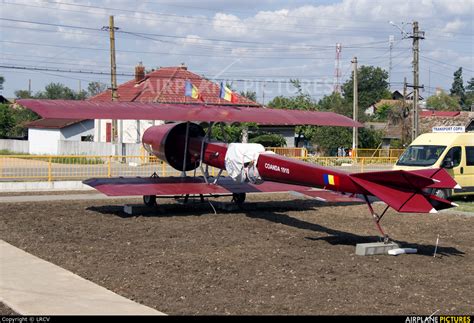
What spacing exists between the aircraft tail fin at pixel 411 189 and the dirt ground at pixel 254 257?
3.45 ft

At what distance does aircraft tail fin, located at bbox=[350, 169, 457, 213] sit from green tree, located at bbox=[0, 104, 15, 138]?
66422 mm

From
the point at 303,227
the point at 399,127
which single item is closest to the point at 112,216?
the point at 303,227

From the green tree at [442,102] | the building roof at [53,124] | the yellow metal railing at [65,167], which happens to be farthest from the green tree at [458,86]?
the yellow metal railing at [65,167]

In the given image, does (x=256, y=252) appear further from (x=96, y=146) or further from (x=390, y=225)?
(x=96, y=146)

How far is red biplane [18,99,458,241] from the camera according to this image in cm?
1189

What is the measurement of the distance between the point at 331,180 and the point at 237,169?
4002 millimetres

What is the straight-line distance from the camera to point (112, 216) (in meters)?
17.4

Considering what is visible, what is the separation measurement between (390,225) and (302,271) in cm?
646

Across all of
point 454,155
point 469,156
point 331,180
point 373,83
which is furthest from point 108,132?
point 373,83

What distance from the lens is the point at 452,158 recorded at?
74.5ft

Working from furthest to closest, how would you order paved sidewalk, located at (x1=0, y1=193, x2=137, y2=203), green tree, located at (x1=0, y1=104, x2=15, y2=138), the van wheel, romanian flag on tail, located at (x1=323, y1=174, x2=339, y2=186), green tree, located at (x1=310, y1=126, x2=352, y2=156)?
green tree, located at (x1=0, y1=104, x2=15, y2=138), green tree, located at (x1=310, y1=126, x2=352, y2=156), the van wheel, paved sidewalk, located at (x1=0, y1=193, x2=137, y2=203), romanian flag on tail, located at (x1=323, y1=174, x2=339, y2=186)

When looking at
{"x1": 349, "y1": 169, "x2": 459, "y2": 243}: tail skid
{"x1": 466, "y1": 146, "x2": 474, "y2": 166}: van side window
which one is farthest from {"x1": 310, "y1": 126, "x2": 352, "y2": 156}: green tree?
{"x1": 349, "y1": 169, "x2": 459, "y2": 243}: tail skid

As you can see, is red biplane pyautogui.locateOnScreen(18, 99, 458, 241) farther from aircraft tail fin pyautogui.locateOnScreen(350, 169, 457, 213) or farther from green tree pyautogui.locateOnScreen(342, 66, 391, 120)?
green tree pyautogui.locateOnScreen(342, 66, 391, 120)

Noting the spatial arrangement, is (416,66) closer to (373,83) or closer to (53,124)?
(53,124)
